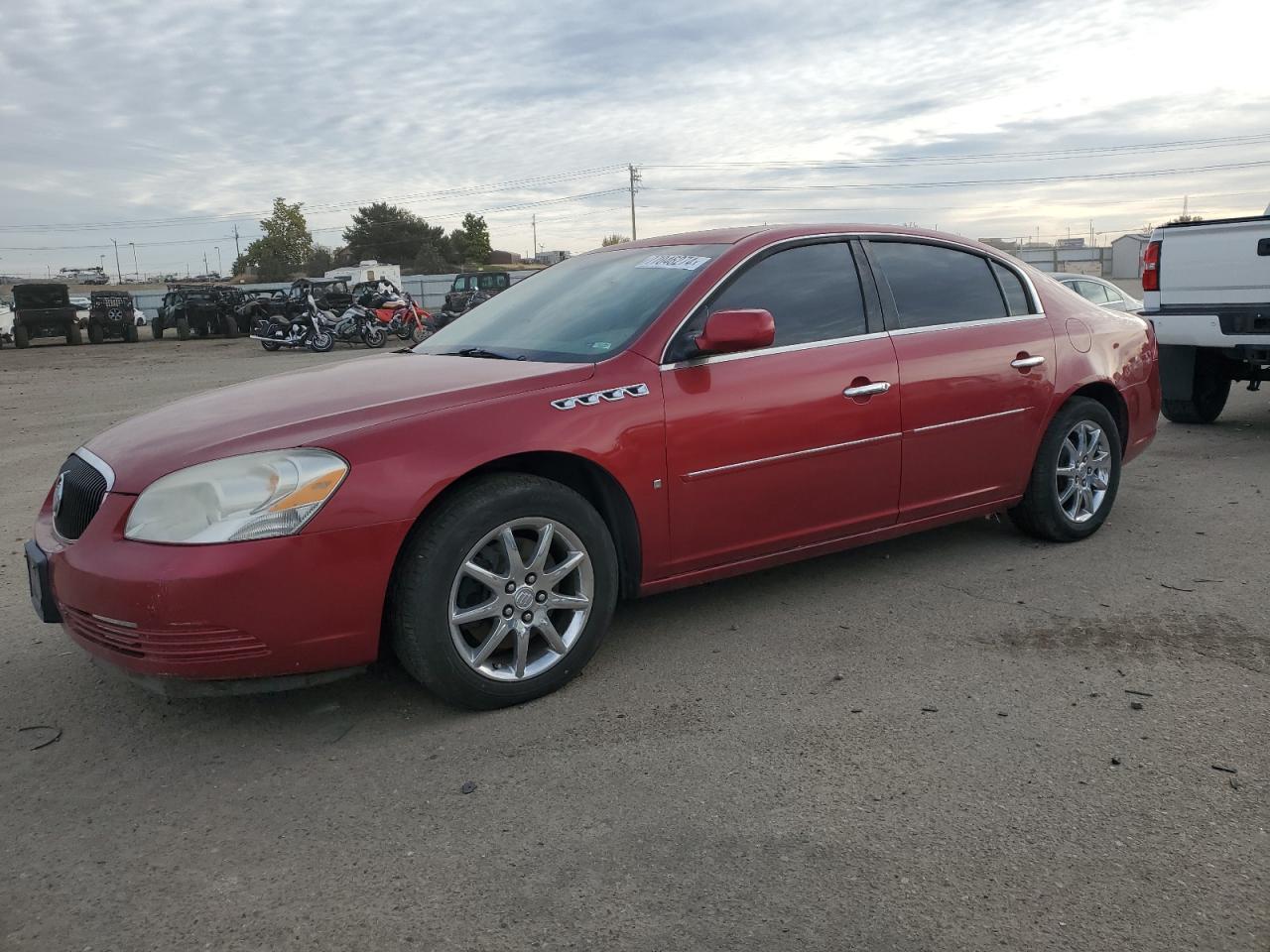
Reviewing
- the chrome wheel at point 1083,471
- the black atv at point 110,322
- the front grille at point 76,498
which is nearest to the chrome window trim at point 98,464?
the front grille at point 76,498

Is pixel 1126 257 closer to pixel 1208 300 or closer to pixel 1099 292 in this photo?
pixel 1099 292

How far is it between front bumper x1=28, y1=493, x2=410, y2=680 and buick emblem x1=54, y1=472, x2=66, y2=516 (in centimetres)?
35

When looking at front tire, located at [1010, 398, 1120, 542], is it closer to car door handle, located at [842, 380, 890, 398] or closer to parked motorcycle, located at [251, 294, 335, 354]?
car door handle, located at [842, 380, 890, 398]

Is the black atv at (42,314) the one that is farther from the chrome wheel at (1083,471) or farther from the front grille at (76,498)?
the chrome wheel at (1083,471)

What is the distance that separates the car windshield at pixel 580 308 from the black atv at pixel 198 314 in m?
32.1

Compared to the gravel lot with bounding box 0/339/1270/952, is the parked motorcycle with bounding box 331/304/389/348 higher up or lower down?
higher up

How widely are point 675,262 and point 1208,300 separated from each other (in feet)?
17.0

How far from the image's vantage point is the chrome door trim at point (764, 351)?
3.68 m

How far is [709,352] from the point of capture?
3676 millimetres

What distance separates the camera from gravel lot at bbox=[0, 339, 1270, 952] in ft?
7.39

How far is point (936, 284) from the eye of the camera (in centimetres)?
455

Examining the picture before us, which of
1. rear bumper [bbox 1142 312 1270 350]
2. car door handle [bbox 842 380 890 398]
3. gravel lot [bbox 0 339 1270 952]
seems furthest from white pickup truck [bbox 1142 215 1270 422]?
car door handle [bbox 842 380 890 398]

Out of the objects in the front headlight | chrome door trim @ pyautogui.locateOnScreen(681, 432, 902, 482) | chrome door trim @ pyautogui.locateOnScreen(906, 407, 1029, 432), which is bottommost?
chrome door trim @ pyautogui.locateOnScreen(681, 432, 902, 482)

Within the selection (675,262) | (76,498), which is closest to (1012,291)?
(675,262)
